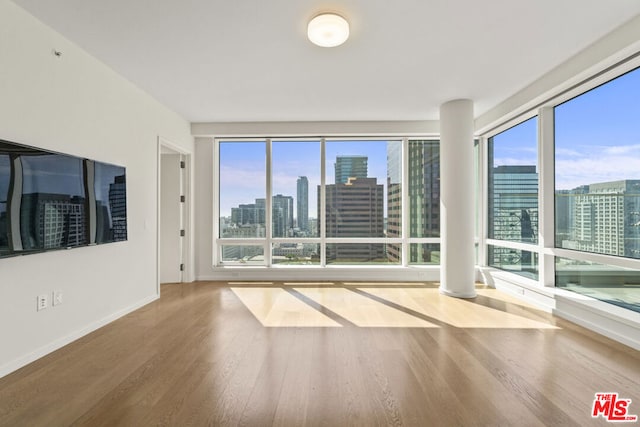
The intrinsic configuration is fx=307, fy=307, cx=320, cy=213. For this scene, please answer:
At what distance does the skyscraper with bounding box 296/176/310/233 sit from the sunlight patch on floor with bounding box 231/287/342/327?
136 centimetres

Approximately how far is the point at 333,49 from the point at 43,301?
3.45 meters

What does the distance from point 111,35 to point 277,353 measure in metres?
3.20

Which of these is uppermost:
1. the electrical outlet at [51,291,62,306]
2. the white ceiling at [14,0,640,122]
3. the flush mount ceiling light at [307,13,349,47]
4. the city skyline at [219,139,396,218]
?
the white ceiling at [14,0,640,122]

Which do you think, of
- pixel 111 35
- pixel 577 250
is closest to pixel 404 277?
pixel 577 250

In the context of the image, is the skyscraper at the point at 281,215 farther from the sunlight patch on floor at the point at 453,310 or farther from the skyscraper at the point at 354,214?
the sunlight patch on floor at the point at 453,310

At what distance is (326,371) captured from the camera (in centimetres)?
234

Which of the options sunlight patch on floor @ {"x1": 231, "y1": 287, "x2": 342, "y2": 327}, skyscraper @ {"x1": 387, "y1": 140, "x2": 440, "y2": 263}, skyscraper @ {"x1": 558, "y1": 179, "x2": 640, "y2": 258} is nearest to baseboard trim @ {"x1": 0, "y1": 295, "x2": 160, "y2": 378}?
sunlight patch on floor @ {"x1": 231, "y1": 287, "x2": 342, "y2": 327}

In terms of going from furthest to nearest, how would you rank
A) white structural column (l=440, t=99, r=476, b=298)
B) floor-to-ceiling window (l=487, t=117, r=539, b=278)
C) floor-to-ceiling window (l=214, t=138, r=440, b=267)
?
floor-to-ceiling window (l=214, t=138, r=440, b=267), white structural column (l=440, t=99, r=476, b=298), floor-to-ceiling window (l=487, t=117, r=539, b=278)

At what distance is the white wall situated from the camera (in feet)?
7.77

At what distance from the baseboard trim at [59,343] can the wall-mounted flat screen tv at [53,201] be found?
2.76 ft

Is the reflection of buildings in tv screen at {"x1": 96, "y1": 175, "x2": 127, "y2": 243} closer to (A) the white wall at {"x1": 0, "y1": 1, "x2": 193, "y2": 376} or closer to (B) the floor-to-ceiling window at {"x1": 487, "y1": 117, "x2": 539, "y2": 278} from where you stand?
(A) the white wall at {"x1": 0, "y1": 1, "x2": 193, "y2": 376}

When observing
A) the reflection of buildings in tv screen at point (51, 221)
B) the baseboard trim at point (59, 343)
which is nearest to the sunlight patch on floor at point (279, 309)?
the baseboard trim at point (59, 343)

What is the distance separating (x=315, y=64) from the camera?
3.32 meters

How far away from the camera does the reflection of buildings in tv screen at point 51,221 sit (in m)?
2.41
